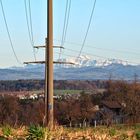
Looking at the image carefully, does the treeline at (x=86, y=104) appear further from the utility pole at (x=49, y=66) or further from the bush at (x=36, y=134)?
the bush at (x=36, y=134)

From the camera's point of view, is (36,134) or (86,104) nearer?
(36,134)

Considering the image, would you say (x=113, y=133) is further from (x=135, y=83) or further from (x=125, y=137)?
(x=135, y=83)

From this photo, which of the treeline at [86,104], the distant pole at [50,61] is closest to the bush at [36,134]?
the distant pole at [50,61]

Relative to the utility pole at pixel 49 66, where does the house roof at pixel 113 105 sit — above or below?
above

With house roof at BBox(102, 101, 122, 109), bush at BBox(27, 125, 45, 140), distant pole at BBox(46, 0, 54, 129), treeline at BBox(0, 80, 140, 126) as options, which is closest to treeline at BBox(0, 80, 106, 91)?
treeline at BBox(0, 80, 140, 126)

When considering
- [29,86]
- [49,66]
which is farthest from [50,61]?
[29,86]

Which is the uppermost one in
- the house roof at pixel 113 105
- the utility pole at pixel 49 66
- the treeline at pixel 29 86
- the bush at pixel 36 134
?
the treeline at pixel 29 86

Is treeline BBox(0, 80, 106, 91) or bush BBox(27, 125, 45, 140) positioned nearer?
bush BBox(27, 125, 45, 140)

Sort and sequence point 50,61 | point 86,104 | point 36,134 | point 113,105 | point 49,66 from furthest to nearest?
1. point 86,104
2. point 113,105
3. point 50,61
4. point 49,66
5. point 36,134

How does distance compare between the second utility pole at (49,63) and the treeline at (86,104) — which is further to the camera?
the treeline at (86,104)

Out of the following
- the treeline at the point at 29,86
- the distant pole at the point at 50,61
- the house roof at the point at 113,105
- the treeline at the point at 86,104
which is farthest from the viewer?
the treeline at the point at 29,86

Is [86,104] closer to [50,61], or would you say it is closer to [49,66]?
[50,61]

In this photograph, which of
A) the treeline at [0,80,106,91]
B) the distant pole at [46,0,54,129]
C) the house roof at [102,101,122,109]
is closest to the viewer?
the distant pole at [46,0,54,129]

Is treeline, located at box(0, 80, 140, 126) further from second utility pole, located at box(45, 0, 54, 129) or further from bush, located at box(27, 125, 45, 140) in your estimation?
bush, located at box(27, 125, 45, 140)
